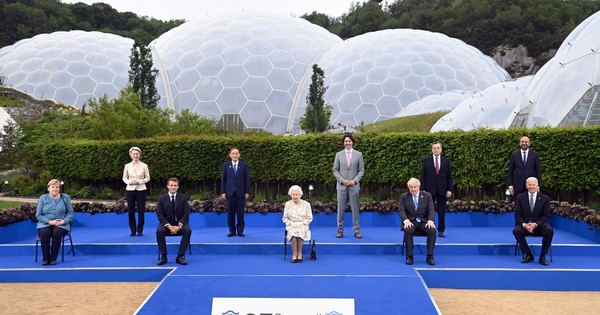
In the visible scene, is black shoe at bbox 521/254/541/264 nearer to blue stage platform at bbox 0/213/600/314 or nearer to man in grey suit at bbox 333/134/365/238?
blue stage platform at bbox 0/213/600/314

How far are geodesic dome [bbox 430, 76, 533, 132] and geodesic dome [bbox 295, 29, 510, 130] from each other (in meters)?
6.34

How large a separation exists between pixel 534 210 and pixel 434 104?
51.9 ft

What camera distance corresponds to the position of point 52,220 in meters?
6.66

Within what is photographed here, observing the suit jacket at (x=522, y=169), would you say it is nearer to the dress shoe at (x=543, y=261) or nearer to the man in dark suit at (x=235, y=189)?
the dress shoe at (x=543, y=261)

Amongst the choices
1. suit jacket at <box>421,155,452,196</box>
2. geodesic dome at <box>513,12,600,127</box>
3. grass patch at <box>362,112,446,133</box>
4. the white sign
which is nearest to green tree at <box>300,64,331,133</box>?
grass patch at <box>362,112,446,133</box>

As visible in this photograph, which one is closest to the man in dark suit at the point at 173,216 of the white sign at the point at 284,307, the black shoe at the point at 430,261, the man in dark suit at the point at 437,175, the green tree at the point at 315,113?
the white sign at the point at 284,307

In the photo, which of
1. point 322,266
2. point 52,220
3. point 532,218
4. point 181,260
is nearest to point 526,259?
point 532,218

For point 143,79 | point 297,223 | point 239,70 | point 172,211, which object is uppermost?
point 239,70

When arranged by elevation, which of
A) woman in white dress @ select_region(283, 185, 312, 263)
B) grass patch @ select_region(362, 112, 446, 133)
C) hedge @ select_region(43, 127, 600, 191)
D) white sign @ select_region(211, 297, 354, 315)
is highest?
grass patch @ select_region(362, 112, 446, 133)

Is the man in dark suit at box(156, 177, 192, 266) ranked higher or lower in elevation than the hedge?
lower

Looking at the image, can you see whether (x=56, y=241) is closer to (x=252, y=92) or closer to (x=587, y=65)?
(x=587, y=65)

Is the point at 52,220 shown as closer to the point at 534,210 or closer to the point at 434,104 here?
the point at 534,210

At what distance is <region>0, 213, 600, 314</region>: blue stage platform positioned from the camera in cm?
504

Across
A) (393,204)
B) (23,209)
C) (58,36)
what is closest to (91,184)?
(23,209)
